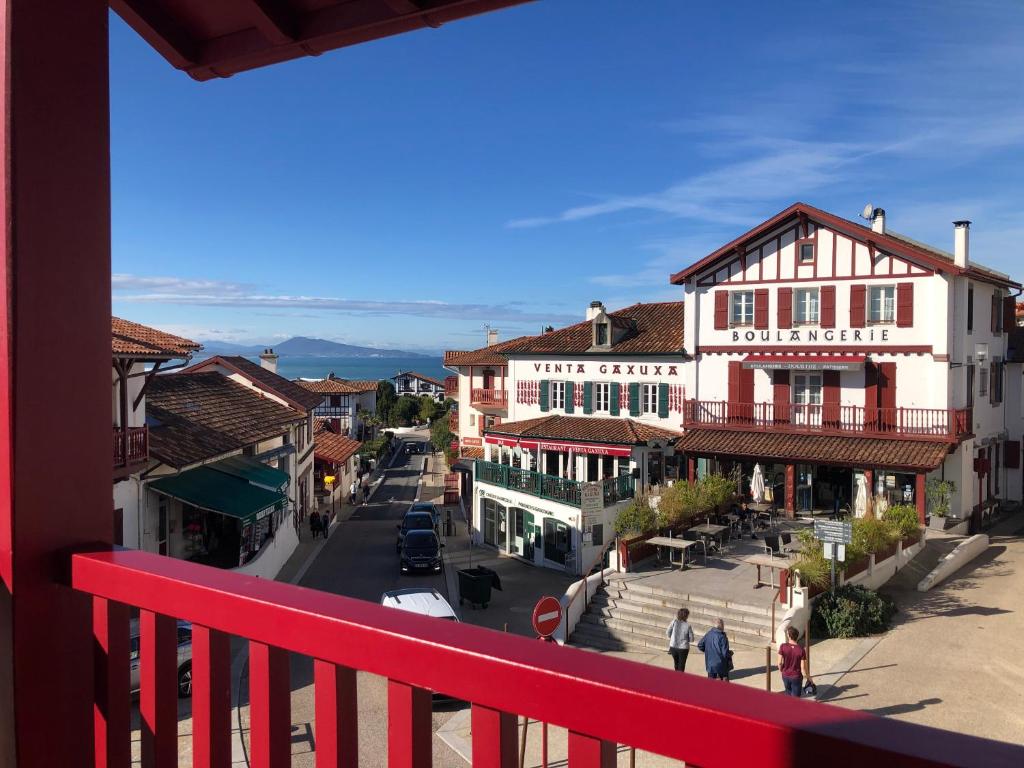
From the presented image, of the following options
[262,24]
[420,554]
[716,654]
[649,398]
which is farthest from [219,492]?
[262,24]

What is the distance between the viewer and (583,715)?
114 cm

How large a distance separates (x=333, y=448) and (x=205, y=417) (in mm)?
18261

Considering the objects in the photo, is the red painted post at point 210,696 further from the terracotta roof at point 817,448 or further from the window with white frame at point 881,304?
the window with white frame at point 881,304

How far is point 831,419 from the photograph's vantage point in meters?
26.1

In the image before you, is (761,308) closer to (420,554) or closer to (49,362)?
(420,554)

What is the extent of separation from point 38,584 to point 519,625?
1835 cm

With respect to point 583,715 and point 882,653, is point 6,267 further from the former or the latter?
point 882,653

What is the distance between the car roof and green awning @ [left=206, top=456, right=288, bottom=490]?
796cm

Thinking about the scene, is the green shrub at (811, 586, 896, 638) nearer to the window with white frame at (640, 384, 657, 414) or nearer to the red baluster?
the window with white frame at (640, 384, 657, 414)

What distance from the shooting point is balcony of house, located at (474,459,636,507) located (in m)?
25.0

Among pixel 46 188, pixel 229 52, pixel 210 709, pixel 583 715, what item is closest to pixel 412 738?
pixel 583 715

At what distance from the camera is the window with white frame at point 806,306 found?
2650cm

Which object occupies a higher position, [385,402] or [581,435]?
[581,435]

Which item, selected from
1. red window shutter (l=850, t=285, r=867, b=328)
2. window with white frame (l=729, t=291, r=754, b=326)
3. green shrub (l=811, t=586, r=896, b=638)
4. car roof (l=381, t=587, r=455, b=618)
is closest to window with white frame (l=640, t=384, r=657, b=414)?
window with white frame (l=729, t=291, r=754, b=326)
